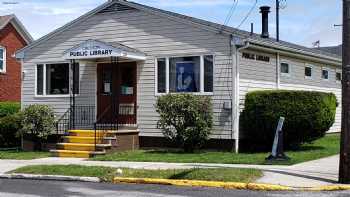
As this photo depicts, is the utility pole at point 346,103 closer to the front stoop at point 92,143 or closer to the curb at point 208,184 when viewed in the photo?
the curb at point 208,184

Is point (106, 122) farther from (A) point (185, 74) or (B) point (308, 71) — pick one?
(B) point (308, 71)

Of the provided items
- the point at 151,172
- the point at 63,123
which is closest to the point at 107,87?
the point at 63,123

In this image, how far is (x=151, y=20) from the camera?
21.3m

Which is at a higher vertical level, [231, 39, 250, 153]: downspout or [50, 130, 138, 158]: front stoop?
[231, 39, 250, 153]: downspout

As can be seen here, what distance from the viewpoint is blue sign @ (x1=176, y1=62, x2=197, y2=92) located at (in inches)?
805

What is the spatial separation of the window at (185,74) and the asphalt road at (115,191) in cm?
727

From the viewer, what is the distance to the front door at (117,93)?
70.9 feet

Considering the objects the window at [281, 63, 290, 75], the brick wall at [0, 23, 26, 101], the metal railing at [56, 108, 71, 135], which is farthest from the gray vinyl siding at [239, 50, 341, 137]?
the brick wall at [0, 23, 26, 101]

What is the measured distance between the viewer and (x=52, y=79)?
23672 millimetres

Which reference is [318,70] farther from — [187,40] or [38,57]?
[38,57]

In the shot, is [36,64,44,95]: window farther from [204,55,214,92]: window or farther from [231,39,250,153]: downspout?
[231,39,250,153]: downspout

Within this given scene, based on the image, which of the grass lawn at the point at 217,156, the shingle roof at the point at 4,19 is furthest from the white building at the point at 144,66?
the shingle roof at the point at 4,19

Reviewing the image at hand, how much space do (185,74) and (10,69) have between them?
15972mm

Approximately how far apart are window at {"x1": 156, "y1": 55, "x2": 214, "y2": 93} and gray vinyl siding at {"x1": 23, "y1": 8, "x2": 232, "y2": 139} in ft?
0.72
